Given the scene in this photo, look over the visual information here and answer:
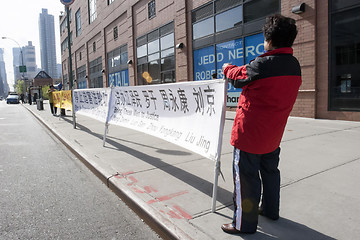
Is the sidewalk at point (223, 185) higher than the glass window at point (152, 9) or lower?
lower

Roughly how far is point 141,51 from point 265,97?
18680mm

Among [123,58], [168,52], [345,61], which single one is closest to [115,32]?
[123,58]

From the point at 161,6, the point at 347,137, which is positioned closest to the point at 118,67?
the point at 161,6

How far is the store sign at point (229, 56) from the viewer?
36.8 ft

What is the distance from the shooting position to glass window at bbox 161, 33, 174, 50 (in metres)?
16.3

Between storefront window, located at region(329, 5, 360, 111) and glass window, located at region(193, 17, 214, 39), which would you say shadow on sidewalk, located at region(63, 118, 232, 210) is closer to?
storefront window, located at region(329, 5, 360, 111)

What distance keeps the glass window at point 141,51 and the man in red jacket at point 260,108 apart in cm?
1762

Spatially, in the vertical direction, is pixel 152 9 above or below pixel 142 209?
above

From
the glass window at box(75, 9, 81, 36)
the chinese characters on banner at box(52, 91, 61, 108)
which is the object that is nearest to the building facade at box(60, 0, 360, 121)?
the chinese characters on banner at box(52, 91, 61, 108)

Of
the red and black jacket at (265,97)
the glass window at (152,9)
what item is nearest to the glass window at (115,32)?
the glass window at (152,9)

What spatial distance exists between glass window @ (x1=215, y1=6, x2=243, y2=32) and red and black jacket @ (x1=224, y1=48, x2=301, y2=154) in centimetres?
1044

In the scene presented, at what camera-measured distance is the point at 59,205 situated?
3498 millimetres

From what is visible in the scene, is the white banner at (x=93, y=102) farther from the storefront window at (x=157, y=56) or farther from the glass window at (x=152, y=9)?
the glass window at (x=152, y=9)

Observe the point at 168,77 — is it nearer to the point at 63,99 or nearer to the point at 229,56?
the point at 229,56
